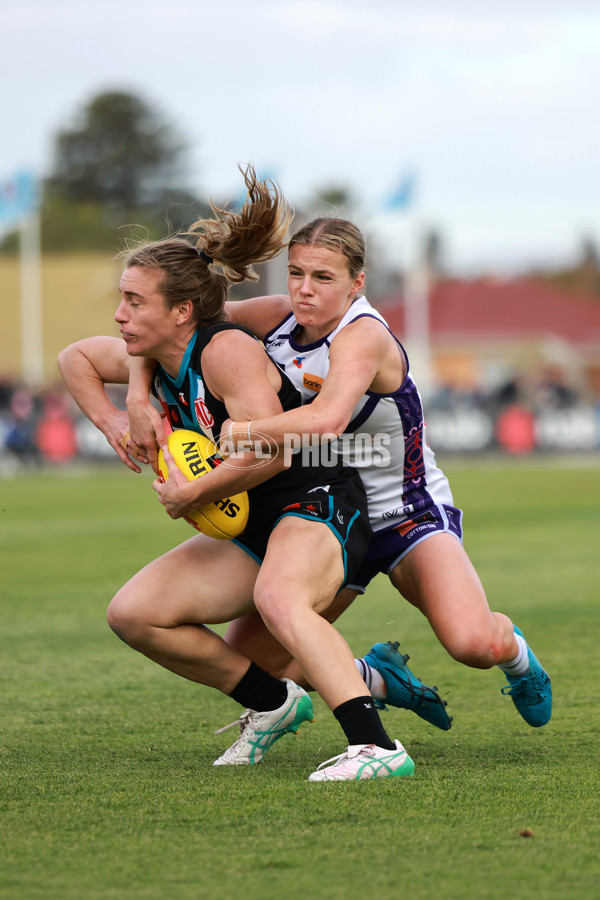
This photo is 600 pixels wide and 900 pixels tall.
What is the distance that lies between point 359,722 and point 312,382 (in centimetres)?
132

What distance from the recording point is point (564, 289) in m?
90.6

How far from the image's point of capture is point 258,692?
4.82 metres

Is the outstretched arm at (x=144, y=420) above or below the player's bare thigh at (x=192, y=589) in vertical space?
Result: above

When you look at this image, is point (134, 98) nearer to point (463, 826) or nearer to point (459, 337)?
point (459, 337)

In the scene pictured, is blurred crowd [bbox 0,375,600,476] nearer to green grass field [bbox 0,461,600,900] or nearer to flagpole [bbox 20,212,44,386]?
flagpole [bbox 20,212,44,386]

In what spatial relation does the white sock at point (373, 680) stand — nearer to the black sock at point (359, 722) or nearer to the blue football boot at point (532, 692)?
the blue football boot at point (532, 692)

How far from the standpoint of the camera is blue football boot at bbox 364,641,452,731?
16.7 feet

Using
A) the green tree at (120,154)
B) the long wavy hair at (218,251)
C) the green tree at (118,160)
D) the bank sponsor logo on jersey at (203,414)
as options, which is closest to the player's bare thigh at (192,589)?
the bank sponsor logo on jersey at (203,414)

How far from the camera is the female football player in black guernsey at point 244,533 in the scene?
431 centimetres

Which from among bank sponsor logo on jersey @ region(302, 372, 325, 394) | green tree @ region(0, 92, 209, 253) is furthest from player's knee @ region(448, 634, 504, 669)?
green tree @ region(0, 92, 209, 253)

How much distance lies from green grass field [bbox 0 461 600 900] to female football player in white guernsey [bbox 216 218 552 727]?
1.45 feet

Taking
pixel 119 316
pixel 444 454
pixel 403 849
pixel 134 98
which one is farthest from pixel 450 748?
pixel 134 98

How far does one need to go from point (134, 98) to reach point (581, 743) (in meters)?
74.6

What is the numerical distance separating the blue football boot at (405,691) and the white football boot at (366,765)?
2.49 ft
